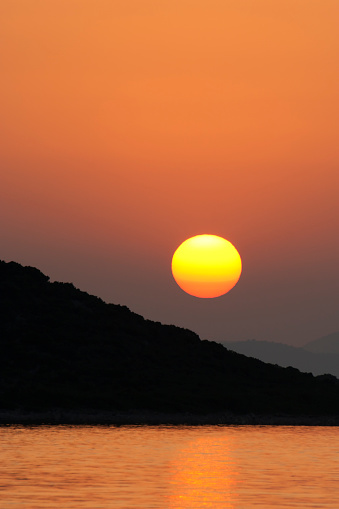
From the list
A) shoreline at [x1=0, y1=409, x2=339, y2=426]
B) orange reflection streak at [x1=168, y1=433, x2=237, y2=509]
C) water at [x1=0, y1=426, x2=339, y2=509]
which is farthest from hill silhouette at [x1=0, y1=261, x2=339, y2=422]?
orange reflection streak at [x1=168, y1=433, x2=237, y2=509]

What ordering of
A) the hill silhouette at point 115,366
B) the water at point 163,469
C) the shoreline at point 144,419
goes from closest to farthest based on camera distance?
1. the water at point 163,469
2. the shoreline at point 144,419
3. the hill silhouette at point 115,366

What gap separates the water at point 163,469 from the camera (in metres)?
38.7

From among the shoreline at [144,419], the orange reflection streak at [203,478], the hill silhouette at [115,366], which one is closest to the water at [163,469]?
the orange reflection streak at [203,478]

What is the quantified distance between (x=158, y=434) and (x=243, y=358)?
5672 centimetres

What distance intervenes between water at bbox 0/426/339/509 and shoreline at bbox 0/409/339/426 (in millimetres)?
11774

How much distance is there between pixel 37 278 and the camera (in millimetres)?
137125

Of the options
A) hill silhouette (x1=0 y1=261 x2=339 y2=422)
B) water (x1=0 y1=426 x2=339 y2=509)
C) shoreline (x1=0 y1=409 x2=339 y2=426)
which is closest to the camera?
water (x1=0 y1=426 x2=339 y2=509)

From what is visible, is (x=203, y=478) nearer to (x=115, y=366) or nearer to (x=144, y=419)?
(x=144, y=419)

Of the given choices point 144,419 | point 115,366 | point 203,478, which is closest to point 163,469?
point 203,478

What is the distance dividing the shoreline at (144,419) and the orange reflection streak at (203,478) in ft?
90.9

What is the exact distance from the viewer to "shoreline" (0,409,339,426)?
96.2 m

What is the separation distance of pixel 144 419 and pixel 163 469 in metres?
50.9

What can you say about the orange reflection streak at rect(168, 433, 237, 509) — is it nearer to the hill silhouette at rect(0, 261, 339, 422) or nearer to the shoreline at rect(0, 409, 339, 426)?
the shoreline at rect(0, 409, 339, 426)

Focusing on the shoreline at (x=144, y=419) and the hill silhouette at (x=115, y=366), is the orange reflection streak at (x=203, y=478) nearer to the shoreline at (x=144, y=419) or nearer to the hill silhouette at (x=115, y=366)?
the shoreline at (x=144, y=419)
